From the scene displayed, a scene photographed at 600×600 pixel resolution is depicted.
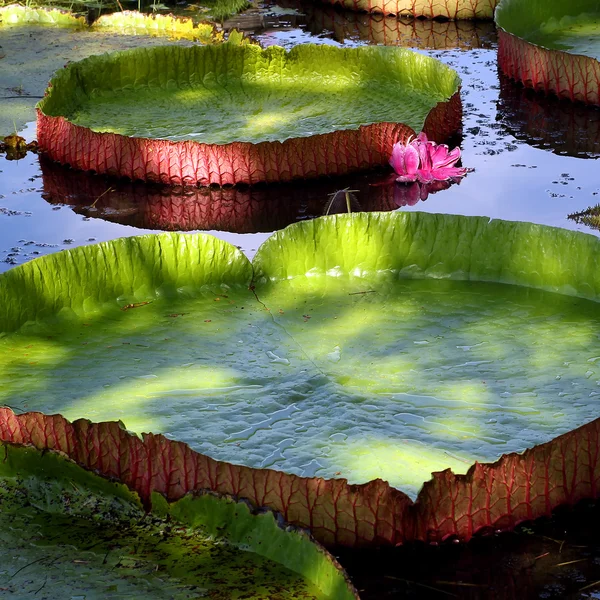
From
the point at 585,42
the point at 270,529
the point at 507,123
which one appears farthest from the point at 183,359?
the point at 585,42

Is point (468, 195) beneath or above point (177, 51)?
beneath

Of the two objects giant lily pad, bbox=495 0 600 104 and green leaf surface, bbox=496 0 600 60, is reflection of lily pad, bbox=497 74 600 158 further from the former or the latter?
green leaf surface, bbox=496 0 600 60

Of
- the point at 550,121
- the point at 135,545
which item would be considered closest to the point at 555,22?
the point at 550,121

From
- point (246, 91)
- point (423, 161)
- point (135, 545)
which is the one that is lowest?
point (135, 545)

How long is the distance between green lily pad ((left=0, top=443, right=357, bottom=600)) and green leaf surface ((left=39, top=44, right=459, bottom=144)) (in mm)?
2544

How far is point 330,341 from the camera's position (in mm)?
2883

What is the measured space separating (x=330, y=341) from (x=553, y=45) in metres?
3.70

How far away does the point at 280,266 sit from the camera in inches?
127

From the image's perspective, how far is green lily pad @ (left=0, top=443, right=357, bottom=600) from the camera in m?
1.97

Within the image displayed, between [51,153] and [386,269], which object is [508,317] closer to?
[386,269]

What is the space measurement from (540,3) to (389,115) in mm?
2004

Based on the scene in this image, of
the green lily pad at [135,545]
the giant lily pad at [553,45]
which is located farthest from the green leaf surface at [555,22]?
the green lily pad at [135,545]

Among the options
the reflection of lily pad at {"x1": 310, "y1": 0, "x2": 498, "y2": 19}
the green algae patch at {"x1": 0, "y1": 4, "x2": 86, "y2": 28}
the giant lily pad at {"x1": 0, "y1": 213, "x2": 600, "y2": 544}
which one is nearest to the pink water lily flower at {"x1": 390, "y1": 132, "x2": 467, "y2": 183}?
the giant lily pad at {"x1": 0, "y1": 213, "x2": 600, "y2": 544}

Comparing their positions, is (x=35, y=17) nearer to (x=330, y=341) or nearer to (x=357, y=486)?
(x=330, y=341)
